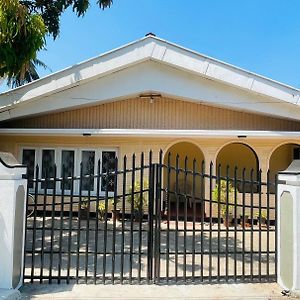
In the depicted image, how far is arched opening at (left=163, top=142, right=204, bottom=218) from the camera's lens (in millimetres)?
5887

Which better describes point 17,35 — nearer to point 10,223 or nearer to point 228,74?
point 10,223

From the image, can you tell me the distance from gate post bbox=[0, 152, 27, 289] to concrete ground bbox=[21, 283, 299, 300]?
1.18 feet

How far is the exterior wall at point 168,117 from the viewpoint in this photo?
1254 centimetres

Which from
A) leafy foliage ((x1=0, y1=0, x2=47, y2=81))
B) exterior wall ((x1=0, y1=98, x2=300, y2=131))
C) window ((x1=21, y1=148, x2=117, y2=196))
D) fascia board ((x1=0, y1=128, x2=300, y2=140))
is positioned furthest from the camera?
window ((x1=21, y1=148, x2=117, y2=196))

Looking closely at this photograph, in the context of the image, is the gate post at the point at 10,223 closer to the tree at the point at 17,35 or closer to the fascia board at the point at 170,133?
the tree at the point at 17,35

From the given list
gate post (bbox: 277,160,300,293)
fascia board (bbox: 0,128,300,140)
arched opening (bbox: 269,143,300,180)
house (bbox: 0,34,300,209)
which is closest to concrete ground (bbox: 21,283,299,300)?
gate post (bbox: 277,160,300,293)

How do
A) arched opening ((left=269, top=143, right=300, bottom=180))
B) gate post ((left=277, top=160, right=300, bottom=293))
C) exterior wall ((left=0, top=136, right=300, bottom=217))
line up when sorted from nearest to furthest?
gate post ((left=277, top=160, right=300, bottom=293)), exterior wall ((left=0, top=136, right=300, bottom=217)), arched opening ((left=269, top=143, right=300, bottom=180))

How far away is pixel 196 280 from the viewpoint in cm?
583

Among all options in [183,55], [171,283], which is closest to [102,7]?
[183,55]

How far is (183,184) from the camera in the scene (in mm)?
15094

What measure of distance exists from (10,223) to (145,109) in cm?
822

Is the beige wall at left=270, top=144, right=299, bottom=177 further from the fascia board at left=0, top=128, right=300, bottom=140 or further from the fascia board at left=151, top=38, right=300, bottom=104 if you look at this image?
the fascia board at left=151, top=38, right=300, bottom=104

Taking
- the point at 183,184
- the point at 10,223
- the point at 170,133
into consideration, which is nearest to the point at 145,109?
the point at 170,133

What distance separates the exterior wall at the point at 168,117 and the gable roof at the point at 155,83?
2.59ft
